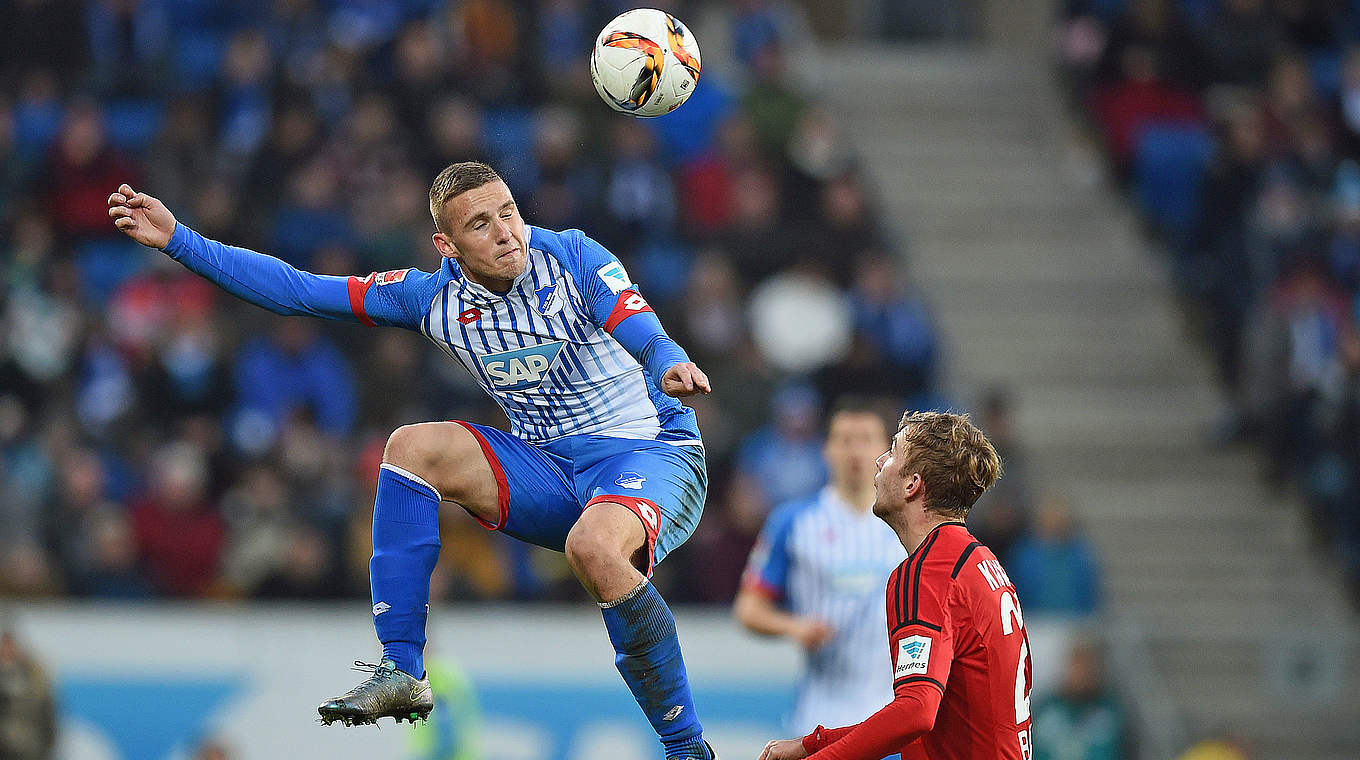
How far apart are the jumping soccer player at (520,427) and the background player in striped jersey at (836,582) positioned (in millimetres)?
2070

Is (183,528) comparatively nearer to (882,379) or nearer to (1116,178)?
(882,379)

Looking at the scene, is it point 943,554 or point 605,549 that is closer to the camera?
point 943,554

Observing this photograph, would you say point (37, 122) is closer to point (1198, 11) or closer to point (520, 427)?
point (520, 427)

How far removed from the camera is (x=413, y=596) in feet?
20.3

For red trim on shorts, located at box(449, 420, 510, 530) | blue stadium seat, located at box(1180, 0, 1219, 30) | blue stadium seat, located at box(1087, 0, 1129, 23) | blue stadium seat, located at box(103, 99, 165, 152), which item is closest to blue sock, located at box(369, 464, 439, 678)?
red trim on shorts, located at box(449, 420, 510, 530)

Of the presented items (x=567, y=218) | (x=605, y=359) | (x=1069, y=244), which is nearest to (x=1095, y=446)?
(x=1069, y=244)

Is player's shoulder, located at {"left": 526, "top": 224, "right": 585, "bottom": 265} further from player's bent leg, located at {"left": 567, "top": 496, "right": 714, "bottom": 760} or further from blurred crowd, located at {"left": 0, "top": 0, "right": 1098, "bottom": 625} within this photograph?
blurred crowd, located at {"left": 0, "top": 0, "right": 1098, "bottom": 625}

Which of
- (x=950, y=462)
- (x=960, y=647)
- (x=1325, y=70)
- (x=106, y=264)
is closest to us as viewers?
(x=960, y=647)

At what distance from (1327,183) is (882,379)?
4.84 meters

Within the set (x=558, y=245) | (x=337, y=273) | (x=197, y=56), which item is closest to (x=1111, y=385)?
(x=337, y=273)

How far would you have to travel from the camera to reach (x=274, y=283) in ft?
20.7

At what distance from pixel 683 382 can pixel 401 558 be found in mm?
1323

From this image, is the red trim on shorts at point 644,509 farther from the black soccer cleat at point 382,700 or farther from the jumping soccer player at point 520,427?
the black soccer cleat at point 382,700

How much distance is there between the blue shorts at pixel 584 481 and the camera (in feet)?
20.4
